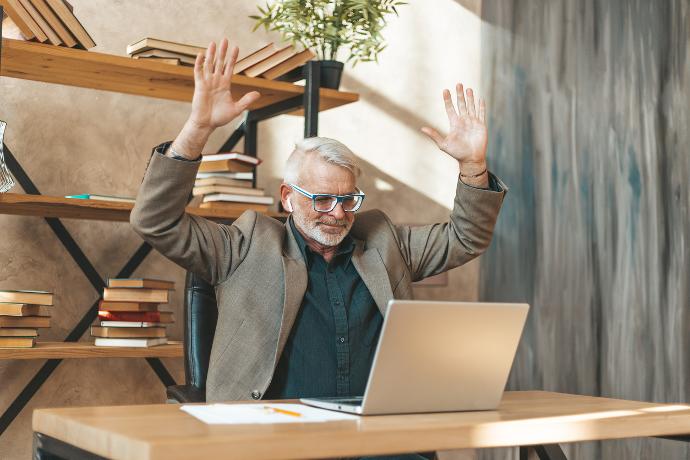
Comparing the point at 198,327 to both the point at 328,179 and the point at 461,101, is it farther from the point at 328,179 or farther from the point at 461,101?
the point at 461,101

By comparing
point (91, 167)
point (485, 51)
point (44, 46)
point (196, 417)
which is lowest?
point (196, 417)

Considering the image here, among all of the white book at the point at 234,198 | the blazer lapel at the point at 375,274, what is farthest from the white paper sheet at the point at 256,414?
the white book at the point at 234,198

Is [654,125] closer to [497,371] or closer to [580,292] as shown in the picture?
[580,292]

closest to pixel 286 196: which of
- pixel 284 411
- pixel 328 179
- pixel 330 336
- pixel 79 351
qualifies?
pixel 328 179

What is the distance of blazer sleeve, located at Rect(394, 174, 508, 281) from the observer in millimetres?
2373

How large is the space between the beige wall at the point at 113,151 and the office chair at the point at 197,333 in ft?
2.98

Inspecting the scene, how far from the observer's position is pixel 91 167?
3.05 m

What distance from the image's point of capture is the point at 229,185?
2.93 m

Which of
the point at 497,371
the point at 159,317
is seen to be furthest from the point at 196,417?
the point at 159,317

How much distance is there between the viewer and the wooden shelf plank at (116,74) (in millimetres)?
2559

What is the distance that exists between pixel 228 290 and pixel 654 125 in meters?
1.52

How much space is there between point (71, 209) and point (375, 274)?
997mm

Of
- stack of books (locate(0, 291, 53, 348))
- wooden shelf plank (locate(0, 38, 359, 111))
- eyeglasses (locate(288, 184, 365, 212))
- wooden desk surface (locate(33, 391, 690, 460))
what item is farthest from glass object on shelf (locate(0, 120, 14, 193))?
wooden desk surface (locate(33, 391, 690, 460))

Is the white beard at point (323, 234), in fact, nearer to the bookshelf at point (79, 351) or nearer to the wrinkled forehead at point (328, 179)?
the wrinkled forehead at point (328, 179)
